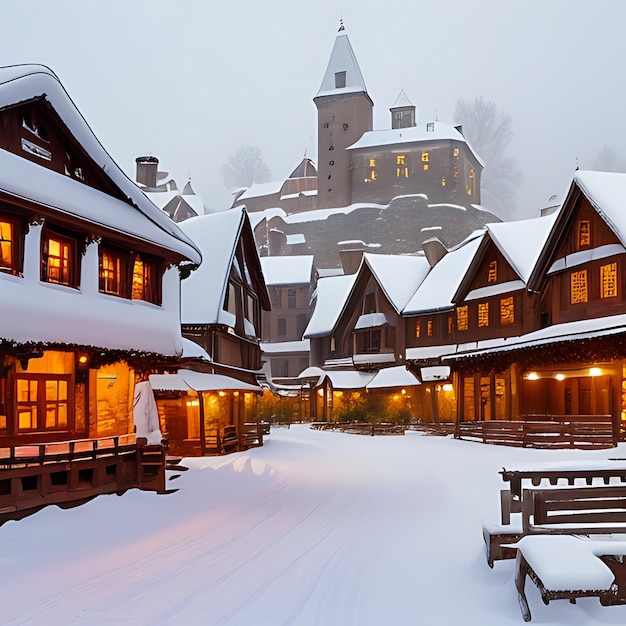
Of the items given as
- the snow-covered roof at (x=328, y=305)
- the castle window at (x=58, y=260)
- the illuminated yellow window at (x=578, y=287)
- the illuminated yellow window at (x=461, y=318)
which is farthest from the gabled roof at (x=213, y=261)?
the snow-covered roof at (x=328, y=305)

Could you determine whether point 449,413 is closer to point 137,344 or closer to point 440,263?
point 440,263

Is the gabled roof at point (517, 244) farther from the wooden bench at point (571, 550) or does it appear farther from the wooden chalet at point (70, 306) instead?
the wooden bench at point (571, 550)

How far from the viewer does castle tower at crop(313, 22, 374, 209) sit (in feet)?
323

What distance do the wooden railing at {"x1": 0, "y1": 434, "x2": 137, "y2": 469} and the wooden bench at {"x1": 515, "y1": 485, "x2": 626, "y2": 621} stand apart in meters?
9.09

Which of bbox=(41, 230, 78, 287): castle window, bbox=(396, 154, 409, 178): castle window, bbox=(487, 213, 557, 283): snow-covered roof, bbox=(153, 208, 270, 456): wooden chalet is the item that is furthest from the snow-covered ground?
bbox=(396, 154, 409, 178): castle window

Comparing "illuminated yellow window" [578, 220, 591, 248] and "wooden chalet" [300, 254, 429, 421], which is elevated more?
"illuminated yellow window" [578, 220, 591, 248]

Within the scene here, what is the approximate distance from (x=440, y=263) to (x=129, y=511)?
37.0 metres

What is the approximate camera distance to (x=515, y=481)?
1070 centimetres

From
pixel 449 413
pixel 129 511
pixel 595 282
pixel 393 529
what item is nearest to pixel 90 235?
pixel 129 511

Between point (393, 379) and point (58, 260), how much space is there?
30.5 meters

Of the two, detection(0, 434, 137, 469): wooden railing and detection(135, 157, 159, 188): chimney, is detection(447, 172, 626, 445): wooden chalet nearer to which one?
Answer: detection(0, 434, 137, 469): wooden railing

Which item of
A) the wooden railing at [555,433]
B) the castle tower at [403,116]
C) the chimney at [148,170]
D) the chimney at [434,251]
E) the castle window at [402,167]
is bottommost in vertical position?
the wooden railing at [555,433]

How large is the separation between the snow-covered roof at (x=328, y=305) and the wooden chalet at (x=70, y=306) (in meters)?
33.4

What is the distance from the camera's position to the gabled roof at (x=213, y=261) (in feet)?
92.3
